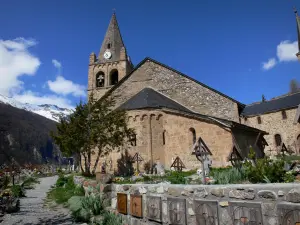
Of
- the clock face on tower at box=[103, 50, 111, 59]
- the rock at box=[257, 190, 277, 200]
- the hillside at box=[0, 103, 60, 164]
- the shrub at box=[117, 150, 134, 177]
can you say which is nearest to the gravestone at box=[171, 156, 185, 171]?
the shrub at box=[117, 150, 134, 177]

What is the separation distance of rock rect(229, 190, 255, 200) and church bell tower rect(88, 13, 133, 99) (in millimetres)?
→ 30887

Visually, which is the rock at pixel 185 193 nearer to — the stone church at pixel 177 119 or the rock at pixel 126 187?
the rock at pixel 126 187

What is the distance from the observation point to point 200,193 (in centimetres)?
520

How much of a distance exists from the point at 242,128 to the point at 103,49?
88.9 ft

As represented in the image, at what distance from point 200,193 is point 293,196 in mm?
1958

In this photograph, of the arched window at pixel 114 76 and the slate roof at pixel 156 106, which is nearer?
the slate roof at pixel 156 106

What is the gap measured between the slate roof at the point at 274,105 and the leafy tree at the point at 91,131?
27459 mm

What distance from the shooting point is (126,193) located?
7531 millimetres

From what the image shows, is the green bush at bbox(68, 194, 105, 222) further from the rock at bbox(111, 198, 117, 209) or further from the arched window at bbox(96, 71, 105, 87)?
the arched window at bbox(96, 71, 105, 87)

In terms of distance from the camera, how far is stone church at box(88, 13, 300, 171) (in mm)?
16688

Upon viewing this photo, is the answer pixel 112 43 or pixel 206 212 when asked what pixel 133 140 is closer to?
pixel 206 212

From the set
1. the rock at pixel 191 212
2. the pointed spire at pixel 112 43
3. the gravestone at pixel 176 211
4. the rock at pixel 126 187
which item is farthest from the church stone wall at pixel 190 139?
the pointed spire at pixel 112 43

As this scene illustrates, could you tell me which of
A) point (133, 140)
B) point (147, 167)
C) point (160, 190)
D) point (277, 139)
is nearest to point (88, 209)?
point (160, 190)

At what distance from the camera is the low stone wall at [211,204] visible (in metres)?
3.83
